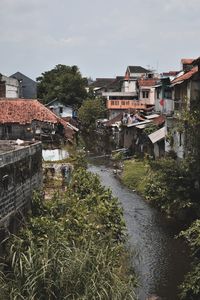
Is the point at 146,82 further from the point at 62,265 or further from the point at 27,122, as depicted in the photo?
the point at 62,265

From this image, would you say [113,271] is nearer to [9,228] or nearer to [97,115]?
[9,228]

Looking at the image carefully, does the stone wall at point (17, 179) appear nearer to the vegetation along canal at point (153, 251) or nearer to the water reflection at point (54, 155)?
the vegetation along canal at point (153, 251)

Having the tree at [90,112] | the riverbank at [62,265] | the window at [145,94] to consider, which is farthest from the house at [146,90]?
the riverbank at [62,265]

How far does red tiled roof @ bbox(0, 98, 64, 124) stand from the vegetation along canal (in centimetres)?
810

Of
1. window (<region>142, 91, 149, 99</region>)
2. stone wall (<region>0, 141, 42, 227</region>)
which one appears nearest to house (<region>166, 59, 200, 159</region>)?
stone wall (<region>0, 141, 42, 227</region>)

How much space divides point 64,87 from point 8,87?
19843 millimetres

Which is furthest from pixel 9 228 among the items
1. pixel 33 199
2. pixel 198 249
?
pixel 198 249

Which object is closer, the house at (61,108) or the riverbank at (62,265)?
the riverbank at (62,265)

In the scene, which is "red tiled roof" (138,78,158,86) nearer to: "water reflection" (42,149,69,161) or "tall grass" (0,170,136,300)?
"water reflection" (42,149,69,161)

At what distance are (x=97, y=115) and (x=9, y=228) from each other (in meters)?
55.3

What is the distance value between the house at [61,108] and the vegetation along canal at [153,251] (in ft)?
113

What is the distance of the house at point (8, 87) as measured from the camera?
4422cm

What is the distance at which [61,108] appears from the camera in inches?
2468

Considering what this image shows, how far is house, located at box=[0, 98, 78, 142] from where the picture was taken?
3225cm
